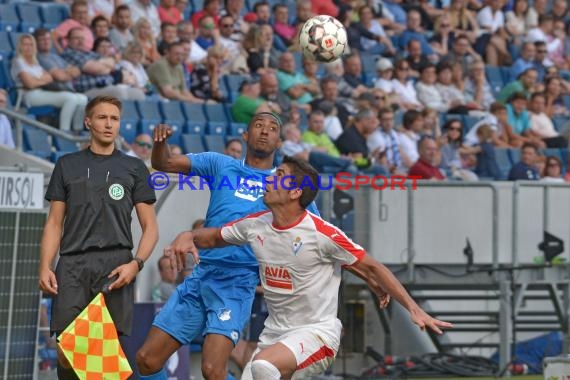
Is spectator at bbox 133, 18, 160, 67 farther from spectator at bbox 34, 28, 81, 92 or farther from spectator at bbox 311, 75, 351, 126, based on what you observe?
spectator at bbox 311, 75, 351, 126

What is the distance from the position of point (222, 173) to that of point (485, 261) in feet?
22.7

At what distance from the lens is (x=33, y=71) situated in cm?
1562

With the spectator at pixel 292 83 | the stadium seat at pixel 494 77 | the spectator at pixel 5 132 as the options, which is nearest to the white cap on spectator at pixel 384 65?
the spectator at pixel 292 83

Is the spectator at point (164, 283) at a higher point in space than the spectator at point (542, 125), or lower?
lower

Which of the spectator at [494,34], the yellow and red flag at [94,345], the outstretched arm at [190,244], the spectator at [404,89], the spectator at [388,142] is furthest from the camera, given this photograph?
the spectator at [494,34]

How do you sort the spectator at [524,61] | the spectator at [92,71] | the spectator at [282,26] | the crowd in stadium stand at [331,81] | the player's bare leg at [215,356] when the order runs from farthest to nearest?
the spectator at [524,61] < the spectator at [282,26] < the crowd in stadium stand at [331,81] < the spectator at [92,71] < the player's bare leg at [215,356]

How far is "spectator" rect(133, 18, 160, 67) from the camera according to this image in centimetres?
1727

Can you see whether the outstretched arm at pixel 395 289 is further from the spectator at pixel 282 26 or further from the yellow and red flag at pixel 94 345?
the spectator at pixel 282 26

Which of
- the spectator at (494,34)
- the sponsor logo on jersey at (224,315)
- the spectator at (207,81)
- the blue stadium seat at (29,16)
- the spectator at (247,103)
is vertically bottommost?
the sponsor logo on jersey at (224,315)

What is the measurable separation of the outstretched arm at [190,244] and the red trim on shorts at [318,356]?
92 centimetres

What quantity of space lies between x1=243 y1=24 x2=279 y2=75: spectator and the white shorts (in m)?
A: 10.2

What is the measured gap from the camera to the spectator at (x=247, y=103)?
17359 mm

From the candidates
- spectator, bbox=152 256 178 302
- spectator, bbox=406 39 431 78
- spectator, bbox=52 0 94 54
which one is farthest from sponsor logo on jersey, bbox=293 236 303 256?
spectator, bbox=406 39 431 78

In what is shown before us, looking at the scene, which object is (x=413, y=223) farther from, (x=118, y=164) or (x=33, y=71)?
(x=118, y=164)
